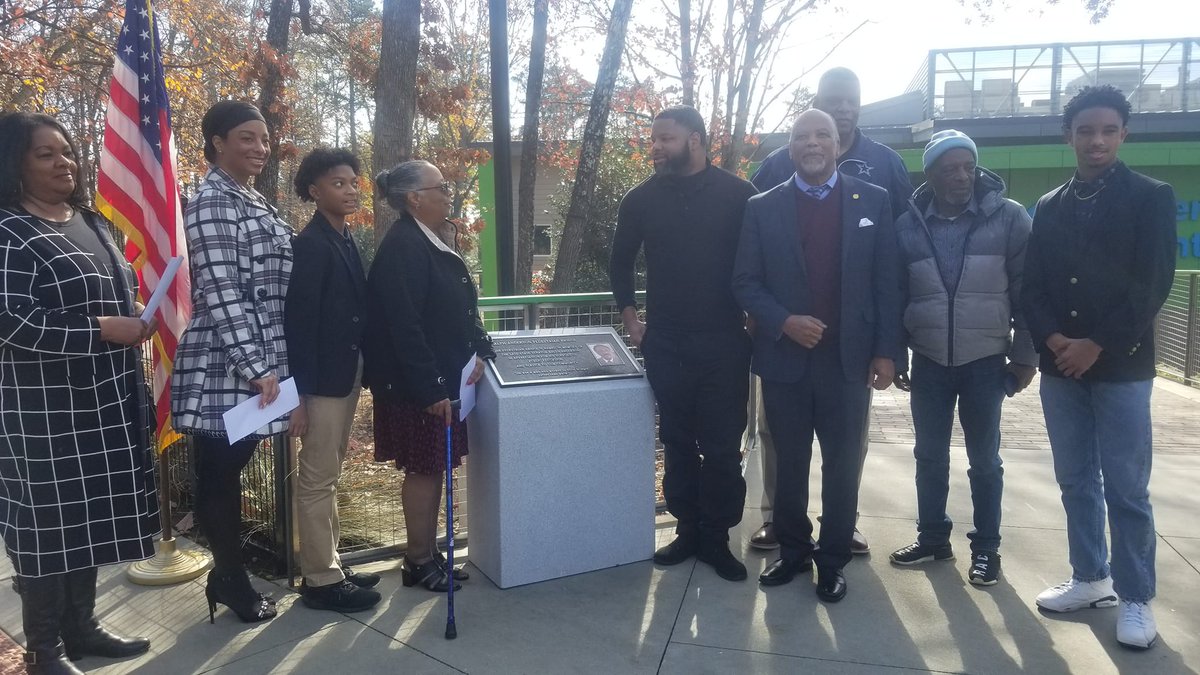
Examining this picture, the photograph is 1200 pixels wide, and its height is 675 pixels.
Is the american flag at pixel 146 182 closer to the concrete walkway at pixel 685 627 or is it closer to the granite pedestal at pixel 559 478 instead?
the concrete walkway at pixel 685 627

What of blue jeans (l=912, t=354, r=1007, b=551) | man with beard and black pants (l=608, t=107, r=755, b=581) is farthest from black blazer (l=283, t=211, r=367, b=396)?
blue jeans (l=912, t=354, r=1007, b=551)

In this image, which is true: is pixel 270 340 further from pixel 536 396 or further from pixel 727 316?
pixel 727 316

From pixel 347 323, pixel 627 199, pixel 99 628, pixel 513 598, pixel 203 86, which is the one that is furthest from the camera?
pixel 203 86

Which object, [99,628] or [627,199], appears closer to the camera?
[99,628]

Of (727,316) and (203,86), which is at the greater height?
(203,86)

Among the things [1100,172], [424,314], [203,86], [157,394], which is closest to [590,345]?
[424,314]

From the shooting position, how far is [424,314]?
3924mm

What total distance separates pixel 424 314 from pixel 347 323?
36 cm

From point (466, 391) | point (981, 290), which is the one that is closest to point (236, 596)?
point (466, 391)

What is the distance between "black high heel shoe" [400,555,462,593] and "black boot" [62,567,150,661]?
1131 mm

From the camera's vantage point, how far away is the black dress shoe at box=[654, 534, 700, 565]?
4449mm

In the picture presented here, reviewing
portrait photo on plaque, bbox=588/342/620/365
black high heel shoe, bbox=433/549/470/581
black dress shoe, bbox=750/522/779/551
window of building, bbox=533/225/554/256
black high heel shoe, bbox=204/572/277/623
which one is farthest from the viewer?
window of building, bbox=533/225/554/256

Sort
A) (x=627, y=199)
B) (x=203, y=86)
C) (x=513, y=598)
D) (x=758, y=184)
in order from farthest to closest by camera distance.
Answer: (x=203, y=86) < (x=758, y=184) < (x=627, y=199) < (x=513, y=598)

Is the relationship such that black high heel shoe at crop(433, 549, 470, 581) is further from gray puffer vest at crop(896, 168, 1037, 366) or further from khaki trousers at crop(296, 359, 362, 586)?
gray puffer vest at crop(896, 168, 1037, 366)
